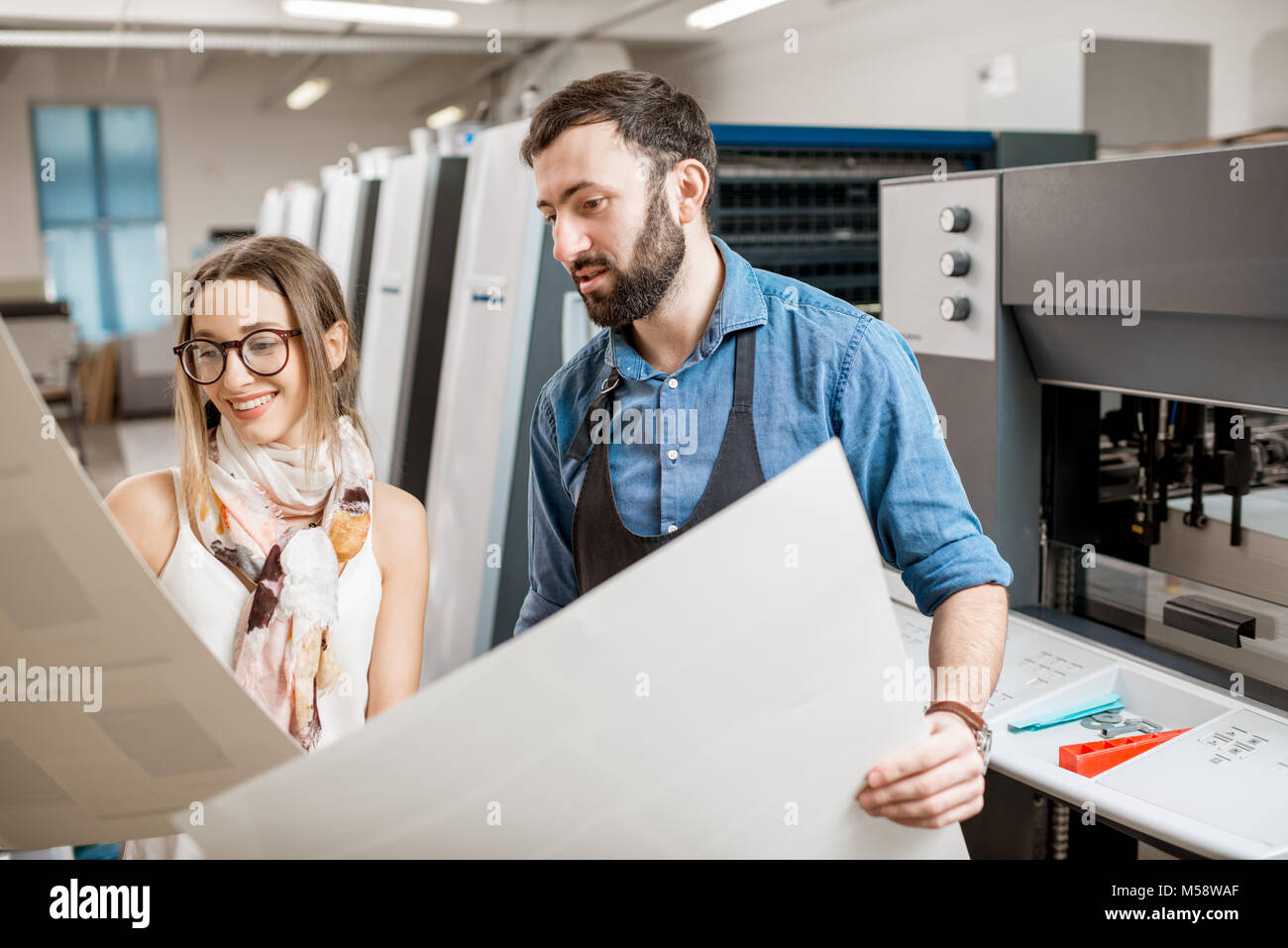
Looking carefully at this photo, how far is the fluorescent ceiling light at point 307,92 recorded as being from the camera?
39.4 feet

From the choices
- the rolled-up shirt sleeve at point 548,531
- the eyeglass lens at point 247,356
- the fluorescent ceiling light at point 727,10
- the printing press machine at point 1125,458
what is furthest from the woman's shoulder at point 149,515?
the fluorescent ceiling light at point 727,10

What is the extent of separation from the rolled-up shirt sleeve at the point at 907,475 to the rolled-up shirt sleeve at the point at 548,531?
14.5 inches

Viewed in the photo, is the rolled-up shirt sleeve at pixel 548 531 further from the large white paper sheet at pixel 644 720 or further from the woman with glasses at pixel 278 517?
the large white paper sheet at pixel 644 720

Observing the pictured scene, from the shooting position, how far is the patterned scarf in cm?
109

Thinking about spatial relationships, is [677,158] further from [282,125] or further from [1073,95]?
[282,125]

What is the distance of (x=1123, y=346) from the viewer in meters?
1.58

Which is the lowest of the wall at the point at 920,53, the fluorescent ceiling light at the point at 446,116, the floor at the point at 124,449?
the floor at the point at 124,449

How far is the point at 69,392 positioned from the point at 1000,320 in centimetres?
646

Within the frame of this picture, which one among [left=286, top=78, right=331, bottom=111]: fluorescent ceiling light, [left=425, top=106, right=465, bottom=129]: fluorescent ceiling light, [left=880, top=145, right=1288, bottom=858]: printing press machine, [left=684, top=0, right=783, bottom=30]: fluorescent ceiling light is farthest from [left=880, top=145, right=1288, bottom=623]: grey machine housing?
[left=425, top=106, right=465, bottom=129]: fluorescent ceiling light

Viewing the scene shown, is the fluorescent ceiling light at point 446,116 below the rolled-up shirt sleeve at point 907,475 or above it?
above

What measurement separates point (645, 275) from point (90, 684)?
768mm

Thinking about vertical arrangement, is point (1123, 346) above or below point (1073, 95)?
below

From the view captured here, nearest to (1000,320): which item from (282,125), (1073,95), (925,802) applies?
(925,802)
